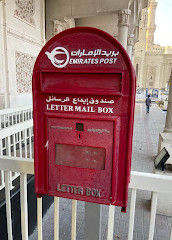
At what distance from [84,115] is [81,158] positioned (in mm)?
240

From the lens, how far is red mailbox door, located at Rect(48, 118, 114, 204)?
0.99 meters

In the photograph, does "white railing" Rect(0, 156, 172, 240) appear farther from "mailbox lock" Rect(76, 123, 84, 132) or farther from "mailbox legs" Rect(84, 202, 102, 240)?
"mailbox lock" Rect(76, 123, 84, 132)

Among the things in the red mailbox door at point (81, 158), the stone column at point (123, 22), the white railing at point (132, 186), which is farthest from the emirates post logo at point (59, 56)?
the stone column at point (123, 22)

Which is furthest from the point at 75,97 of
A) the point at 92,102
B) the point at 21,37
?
the point at 21,37

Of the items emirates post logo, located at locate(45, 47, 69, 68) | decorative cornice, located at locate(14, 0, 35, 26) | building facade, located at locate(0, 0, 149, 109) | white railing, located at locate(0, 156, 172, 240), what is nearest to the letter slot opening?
white railing, located at locate(0, 156, 172, 240)

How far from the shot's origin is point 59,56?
3.25 ft

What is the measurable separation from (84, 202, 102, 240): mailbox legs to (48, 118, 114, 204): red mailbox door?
21 cm

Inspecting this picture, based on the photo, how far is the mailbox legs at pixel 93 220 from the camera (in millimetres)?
1228

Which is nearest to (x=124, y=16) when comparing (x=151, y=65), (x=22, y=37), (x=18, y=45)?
(x=22, y=37)

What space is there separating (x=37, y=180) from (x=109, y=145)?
0.49 metres

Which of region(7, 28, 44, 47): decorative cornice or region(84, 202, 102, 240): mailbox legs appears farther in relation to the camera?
region(7, 28, 44, 47): decorative cornice

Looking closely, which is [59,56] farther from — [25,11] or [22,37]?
[25,11]

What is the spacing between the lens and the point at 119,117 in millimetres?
947

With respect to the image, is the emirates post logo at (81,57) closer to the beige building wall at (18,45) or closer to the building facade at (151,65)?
the beige building wall at (18,45)
